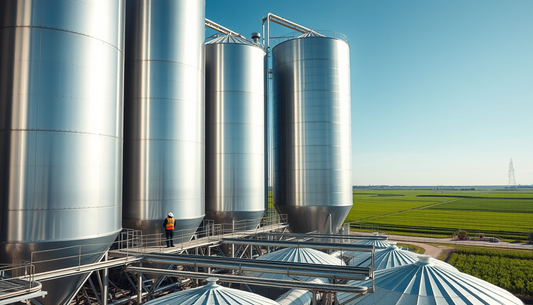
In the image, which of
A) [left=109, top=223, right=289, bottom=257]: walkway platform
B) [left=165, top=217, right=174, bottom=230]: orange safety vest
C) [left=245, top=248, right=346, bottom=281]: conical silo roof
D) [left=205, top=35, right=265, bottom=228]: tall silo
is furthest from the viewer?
[left=205, top=35, right=265, bottom=228]: tall silo

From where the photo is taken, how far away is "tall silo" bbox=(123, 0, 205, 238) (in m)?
18.5

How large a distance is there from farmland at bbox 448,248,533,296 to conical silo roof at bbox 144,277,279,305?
29.0 metres

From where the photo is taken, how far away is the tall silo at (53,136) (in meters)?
12.9

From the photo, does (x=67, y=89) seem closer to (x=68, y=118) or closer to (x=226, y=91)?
(x=68, y=118)

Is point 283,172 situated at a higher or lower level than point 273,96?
lower

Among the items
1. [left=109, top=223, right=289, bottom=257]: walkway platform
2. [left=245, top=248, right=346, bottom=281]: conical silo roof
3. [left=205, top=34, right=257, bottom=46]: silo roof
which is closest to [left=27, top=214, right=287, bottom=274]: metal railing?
[left=109, top=223, right=289, bottom=257]: walkway platform

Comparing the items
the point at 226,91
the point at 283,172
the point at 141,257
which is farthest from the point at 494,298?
the point at 283,172

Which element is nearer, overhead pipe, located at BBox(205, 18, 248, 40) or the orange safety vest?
the orange safety vest

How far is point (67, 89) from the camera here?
13602 millimetres

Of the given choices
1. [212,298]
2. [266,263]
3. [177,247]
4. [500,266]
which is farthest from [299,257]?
[500,266]

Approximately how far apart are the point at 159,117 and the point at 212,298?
36.1 feet

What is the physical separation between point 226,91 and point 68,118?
12599 mm

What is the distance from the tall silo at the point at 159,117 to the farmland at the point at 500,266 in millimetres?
28491

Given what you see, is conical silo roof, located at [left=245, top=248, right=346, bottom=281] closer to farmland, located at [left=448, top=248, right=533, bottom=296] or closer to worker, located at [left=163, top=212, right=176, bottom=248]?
worker, located at [left=163, top=212, right=176, bottom=248]
